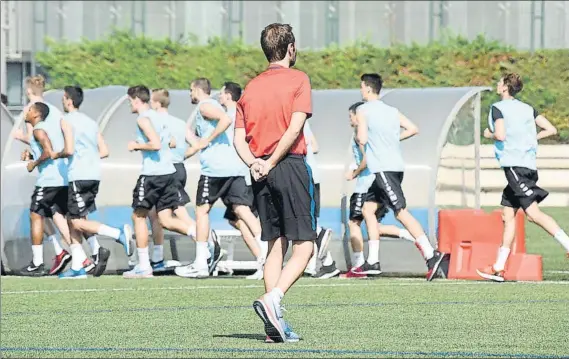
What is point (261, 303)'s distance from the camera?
886 centimetres

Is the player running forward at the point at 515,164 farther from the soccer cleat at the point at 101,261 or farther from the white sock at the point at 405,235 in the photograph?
the soccer cleat at the point at 101,261

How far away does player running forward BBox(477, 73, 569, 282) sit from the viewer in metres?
14.8

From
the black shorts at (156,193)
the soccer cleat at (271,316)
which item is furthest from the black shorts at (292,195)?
the black shorts at (156,193)

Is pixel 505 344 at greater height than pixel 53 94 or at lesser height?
lesser

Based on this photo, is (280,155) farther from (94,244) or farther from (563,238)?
(94,244)

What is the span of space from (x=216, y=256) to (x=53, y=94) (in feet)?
11.7

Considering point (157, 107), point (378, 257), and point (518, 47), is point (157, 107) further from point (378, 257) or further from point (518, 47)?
point (518, 47)

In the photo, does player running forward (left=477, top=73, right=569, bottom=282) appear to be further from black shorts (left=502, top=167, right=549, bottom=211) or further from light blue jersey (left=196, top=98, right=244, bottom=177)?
light blue jersey (left=196, top=98, right=244, bottom=177)

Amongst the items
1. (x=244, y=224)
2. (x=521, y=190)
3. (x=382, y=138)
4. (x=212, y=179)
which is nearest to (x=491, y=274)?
(x=521, y=190)

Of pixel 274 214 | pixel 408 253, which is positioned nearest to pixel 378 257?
pixel 408 253

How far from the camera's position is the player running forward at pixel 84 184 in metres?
16.1

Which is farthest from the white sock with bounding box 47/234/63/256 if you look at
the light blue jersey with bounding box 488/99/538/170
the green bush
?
the green bush

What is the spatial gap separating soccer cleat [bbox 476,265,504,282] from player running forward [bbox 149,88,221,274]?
292cm

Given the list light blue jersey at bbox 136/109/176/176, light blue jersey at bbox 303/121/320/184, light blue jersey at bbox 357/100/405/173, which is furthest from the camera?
light blue jersey at bbox 136/109/176/176
